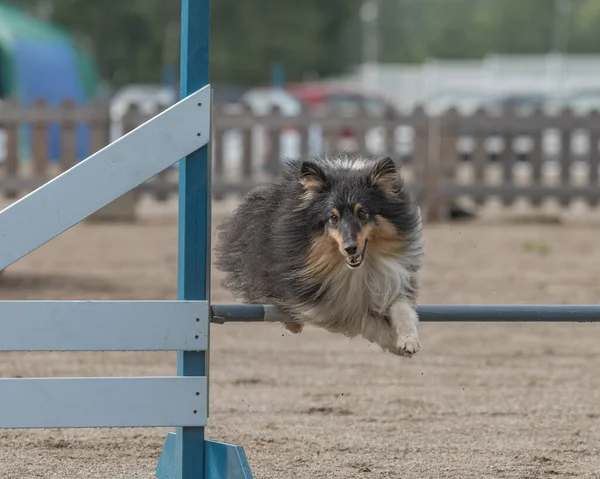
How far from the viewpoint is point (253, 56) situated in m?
60.0

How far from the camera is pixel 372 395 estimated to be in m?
6.51

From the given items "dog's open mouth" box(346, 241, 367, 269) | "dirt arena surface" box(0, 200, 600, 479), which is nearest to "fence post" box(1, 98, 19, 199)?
"dirt arena surface" box(0, 200, 600, 479)

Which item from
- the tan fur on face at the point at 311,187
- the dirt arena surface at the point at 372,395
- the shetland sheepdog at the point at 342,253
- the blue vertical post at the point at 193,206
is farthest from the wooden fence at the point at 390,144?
the blue vertical post at the point at 193,206

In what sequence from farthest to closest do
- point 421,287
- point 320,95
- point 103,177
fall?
point 320,95, point 421,287, point 103,177

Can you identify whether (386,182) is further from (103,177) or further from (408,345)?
(103,177)

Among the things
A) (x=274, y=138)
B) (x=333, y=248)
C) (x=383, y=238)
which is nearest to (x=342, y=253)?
(x=333, y=248)

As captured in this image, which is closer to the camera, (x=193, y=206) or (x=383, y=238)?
(x=193, y=206)

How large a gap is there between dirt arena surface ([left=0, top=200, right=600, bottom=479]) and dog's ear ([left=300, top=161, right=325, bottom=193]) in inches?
45.2

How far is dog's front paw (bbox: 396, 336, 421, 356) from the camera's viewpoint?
4832mm

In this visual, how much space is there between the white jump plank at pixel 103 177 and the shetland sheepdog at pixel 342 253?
77cm

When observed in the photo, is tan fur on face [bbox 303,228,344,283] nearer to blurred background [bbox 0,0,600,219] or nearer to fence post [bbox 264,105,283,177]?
blurred background [bbox 0,0,600,219]

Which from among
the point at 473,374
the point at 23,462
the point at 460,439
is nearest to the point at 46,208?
the point at 23,462

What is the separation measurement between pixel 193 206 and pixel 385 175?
1.04 m

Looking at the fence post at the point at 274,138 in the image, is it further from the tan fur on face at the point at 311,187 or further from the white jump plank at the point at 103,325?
the white jump plank at the point at 103,325
